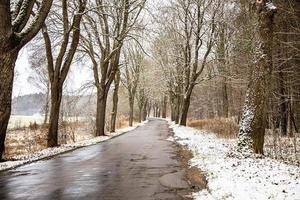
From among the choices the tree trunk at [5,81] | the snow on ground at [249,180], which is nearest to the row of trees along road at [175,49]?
the tree trunk at [5,81]

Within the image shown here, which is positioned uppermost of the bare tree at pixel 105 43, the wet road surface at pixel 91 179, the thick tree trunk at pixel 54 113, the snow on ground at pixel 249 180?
the bare tree at pixel 105 43

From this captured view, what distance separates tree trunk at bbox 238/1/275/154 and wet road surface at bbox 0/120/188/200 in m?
2.77

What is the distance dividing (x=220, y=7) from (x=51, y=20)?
19405mm

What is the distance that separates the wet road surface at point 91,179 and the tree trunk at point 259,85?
2.77 m

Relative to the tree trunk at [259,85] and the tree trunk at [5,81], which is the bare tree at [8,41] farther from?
the tree trunk at [259,85]

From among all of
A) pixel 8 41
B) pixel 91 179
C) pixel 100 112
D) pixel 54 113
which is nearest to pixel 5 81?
pixel 8 41

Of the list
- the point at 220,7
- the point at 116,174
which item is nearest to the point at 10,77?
the point at 116,174

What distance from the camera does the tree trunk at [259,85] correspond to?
43.6 ft

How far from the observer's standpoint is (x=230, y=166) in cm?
1087

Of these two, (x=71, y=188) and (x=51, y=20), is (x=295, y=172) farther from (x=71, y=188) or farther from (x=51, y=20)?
(x=51, y=20)

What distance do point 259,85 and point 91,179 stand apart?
21.6 ft

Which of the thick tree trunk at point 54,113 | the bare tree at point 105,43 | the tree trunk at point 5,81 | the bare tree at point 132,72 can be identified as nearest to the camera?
the tree trunk at point 5,81

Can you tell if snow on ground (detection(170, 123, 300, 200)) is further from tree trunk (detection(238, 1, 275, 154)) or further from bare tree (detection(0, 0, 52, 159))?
bare tree (detection(0, 0, 52, 159))

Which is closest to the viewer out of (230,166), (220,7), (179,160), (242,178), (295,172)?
(242,178)
